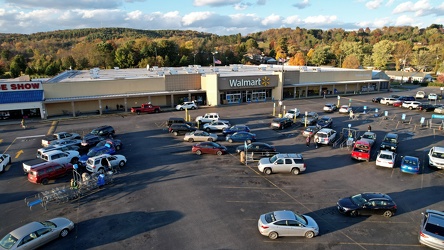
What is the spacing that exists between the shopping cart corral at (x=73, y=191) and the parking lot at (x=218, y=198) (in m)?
0.44

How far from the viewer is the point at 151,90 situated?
161ft

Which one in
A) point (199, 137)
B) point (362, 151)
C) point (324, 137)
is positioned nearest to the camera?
point (362, 151)

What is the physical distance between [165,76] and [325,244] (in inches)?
1578

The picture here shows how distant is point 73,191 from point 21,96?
29495 millimetres

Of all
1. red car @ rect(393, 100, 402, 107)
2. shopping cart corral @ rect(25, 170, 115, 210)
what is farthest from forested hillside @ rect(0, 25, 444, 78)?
shopping cart corral @ rect(25, 170, 115, 210)

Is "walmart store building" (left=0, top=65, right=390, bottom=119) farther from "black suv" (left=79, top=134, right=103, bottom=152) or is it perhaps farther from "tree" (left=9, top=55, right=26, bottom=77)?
"tree" (left=9, top=55, right=26, bottom=77)

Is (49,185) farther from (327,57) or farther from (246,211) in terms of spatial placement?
(327,57)

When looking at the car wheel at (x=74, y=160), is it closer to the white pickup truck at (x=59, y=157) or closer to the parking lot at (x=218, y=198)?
the white pickup truck at (x=59, y=157)

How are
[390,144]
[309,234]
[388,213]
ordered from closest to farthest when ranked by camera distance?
[309,234]
[388,213]
[390,144]

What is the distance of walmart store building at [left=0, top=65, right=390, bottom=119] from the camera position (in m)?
41.6

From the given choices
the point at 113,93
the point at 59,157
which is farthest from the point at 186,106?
the point at 59,157

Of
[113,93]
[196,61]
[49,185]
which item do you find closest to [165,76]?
[113,93]

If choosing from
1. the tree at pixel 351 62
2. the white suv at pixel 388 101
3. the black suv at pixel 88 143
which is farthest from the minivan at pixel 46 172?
the tree at pixel 351 62

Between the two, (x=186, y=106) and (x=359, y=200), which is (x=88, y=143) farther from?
(x=359, y=200)
